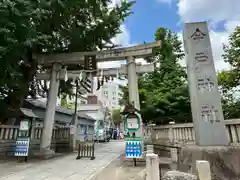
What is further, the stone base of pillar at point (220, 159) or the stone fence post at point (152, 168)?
the stone base of pillar at point (220, 159)

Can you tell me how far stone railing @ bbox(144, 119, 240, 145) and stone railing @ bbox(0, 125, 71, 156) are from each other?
5695mm

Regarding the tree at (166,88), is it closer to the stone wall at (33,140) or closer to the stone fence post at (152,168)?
the stone wall at (33,140)

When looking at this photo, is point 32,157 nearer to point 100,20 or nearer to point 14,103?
point 14,103

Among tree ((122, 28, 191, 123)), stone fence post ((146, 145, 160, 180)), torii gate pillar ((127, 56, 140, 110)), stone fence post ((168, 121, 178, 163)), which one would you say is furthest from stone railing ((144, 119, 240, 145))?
stone fence post ((146, 145, 160, 180))

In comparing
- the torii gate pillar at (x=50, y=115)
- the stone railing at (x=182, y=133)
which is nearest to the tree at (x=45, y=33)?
the torii gate pillar at (x=50, y=115)

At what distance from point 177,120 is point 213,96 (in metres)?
5.23

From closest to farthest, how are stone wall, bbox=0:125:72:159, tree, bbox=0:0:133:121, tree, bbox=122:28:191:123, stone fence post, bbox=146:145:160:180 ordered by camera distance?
stone fence post, bbox=146:145:160:180 < tree, bbox=0:0:133:121 < stone wall, bbox=0:125:72:159 < tree, bbox=122:28:191:123

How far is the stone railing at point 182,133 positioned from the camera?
452 cm

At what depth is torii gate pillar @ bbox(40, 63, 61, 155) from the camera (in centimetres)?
848

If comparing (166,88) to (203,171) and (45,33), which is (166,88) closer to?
(45,33)

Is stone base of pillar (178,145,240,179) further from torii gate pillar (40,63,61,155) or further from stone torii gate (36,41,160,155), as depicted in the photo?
torii gate pillar (40,63,61,155)

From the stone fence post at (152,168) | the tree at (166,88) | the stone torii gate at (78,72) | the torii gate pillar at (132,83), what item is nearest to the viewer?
the stone fence post at (152,168)

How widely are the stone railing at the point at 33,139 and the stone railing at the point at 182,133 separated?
5.69 metres

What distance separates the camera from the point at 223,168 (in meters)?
3.62
